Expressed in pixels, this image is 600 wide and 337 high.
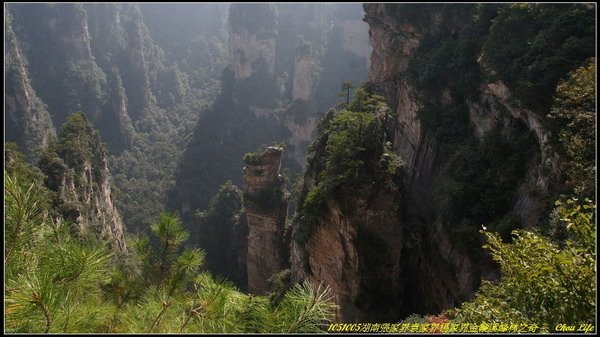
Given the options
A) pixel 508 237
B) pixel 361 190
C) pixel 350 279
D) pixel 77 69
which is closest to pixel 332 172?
pixel 361 190

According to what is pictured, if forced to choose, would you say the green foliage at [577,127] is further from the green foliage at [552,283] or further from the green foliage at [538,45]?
the green foliage at [552,283]

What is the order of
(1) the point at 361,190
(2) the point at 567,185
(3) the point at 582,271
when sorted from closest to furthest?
1. (3) the point at 582,271
2. (2) the point at 567,185
3. (1) the point at 361,190

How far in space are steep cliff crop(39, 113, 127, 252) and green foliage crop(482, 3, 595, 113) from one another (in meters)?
16.3

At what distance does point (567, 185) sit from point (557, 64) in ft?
11.5

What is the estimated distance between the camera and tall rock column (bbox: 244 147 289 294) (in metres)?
25.7

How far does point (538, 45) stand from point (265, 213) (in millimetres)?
17908

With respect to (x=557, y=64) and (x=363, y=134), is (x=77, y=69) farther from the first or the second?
(x=557, y=64)

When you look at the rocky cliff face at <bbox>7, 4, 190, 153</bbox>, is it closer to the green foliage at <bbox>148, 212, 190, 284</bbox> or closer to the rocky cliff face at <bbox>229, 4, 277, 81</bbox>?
the rocky cliff face at <bbox>229, 4, 277, 81</bbox>

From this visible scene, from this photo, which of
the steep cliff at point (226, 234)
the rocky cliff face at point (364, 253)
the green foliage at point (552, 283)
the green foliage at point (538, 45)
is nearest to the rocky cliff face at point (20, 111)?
the steep cliff at point (226, 234)

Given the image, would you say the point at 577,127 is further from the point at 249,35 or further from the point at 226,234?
the point at 249,35

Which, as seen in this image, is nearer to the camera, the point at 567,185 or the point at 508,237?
the point at 567,185

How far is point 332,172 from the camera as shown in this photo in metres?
14.3

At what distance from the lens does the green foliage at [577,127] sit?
8.08 metres

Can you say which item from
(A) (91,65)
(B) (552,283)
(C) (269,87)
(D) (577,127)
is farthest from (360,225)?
(A) (91,65)
